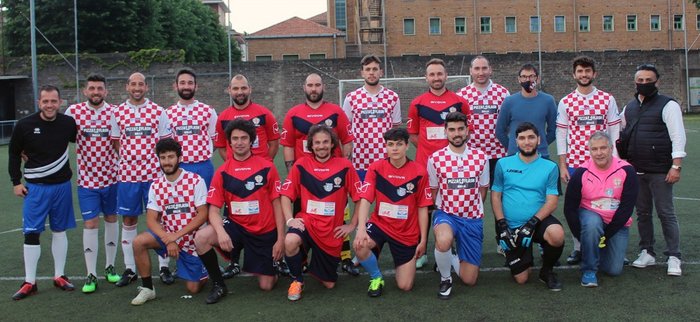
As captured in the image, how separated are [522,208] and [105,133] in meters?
3.55

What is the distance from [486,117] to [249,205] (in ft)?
8.24

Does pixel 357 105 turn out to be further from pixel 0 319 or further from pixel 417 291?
pixel 0 319

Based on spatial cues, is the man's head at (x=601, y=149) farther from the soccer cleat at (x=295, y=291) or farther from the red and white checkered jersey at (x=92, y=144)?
the red and white checkered jersey at (x=92, y=144)

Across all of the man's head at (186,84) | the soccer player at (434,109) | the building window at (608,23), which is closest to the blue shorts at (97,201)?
the man's head at (186,84)

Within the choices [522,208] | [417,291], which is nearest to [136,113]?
[417,291]

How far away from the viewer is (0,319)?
4.20 meters

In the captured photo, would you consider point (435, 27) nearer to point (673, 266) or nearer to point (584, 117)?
point (584, 117)

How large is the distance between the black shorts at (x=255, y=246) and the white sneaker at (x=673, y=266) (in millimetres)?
3129

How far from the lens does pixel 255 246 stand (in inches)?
192

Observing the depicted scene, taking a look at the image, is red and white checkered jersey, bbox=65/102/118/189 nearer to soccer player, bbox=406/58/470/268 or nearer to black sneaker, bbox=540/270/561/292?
soccer player, bbox=406/58/470/268

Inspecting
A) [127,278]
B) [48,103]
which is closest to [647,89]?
Result: [127,278]

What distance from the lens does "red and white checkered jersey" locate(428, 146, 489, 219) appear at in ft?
15.9

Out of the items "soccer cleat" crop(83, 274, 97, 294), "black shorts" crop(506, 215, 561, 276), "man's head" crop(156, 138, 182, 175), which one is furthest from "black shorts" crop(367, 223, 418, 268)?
"soccer cleat" crop(83, 274, 97, 294)

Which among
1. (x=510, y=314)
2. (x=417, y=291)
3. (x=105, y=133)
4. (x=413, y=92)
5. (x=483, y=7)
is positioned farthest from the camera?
(x=483, y=7)
